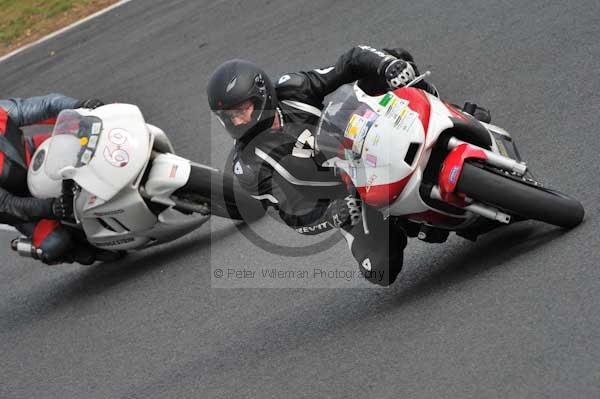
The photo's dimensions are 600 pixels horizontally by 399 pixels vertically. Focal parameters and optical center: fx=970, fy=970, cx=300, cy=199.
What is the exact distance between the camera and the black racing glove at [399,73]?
16.9ft

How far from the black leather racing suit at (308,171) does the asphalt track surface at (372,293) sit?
0.33m

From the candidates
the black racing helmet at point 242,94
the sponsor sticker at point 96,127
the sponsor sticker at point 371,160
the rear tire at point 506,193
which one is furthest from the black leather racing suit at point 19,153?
the rear tire at point 506,193

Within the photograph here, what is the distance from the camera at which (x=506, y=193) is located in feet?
15.3

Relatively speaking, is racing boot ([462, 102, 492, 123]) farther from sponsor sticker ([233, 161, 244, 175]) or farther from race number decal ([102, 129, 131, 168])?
race number decal ([102, 129, 131, 168])

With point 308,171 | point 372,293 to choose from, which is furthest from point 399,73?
point 372,293

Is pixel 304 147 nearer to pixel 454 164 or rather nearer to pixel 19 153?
pixel 454 164

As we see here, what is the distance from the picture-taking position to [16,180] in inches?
278

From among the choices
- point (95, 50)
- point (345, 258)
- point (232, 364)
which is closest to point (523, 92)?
point (345, 258)

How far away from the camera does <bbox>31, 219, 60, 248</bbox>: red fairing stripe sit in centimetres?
719

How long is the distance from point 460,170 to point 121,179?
9.34 feet

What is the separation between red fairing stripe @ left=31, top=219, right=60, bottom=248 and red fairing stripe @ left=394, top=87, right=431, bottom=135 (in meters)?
3.30

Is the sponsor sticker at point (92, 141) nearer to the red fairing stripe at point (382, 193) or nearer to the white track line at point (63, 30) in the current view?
the red fairing stripe at point (382, 193)

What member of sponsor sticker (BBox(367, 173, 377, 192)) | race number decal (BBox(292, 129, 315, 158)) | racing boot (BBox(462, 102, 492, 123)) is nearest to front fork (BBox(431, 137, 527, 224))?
sponsor sticker (BBox(367, 173, 377, 192))

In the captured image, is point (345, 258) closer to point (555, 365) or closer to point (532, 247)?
point (532, 247)
